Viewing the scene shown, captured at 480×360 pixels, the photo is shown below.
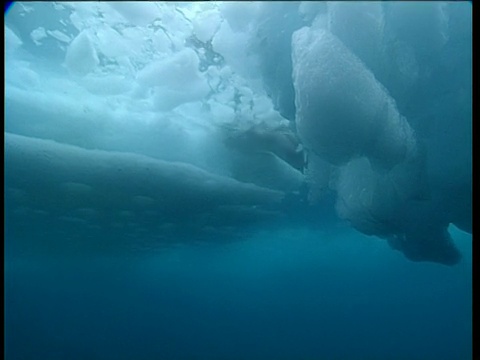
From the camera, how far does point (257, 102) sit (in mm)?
9578

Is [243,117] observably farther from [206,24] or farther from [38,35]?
[38,35]

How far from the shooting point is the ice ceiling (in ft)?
22.5

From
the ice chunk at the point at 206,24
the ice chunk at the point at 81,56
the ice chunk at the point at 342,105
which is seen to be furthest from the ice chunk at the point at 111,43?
the ice chunk at the point at 342,105

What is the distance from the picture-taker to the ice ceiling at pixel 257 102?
6859mm

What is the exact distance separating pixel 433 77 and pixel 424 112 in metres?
1.00

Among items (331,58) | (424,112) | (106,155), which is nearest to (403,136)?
(424,112)

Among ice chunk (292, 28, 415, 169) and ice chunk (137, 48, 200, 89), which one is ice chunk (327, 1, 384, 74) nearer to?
ice chunk (292, 28, 415, 169)

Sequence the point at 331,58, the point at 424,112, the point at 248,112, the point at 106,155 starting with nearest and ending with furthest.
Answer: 1. the point at 331,58
2. the point at 424,112
3. the point at 248,112
4. the point at 106,155

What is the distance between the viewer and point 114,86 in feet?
29.7

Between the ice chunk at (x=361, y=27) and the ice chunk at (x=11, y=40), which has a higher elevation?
the ice chunk at (x=361, y=27)

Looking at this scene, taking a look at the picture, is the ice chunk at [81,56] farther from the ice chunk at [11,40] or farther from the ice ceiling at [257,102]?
the ice chunk at [11,40]

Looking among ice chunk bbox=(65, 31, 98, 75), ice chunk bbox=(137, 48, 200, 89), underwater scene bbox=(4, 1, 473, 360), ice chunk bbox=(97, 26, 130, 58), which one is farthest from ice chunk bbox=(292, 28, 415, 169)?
ice chunk bbox=(65, 31, 98, 75)

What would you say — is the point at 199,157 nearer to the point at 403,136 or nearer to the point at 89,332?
the point at 403,136

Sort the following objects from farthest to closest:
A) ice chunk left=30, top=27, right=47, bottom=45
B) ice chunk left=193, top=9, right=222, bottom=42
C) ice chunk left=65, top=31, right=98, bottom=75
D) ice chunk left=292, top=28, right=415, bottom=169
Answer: ice chunk left=65, top=31, right=98, bottom=75 < ice chunk left=30, top=27, right=47, bottom=45 < ice chunk left=292, top=28, right=415, bottom=169 < ice chunk left=193, top=9, right=222, bottom=42
